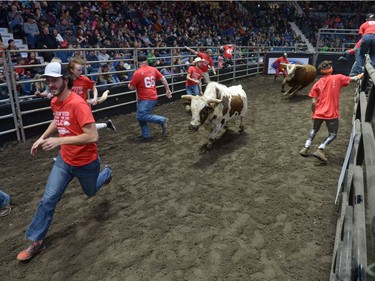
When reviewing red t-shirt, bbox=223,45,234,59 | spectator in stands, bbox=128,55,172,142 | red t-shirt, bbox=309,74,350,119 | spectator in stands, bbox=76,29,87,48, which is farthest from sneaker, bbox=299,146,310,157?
red t-shirt, bbox=223,45,234,59

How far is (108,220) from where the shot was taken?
3.86 meters

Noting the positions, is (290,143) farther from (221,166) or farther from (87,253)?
(87,253)

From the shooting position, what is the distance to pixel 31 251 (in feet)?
10.4

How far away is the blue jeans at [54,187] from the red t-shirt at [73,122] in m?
0.10

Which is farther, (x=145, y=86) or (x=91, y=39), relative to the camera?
(x=91, y=39)

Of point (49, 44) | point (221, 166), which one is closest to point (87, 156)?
point (221, 166)

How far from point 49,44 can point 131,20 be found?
7.02m

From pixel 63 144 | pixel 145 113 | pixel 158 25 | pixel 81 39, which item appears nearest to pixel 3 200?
pixel 63 144

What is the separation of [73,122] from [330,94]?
13.5 ft

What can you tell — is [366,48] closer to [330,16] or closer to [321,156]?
[321,156]

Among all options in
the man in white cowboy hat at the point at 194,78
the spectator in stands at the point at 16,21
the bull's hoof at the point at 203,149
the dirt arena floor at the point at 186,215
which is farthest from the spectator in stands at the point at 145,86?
the spectator in stands at the point at 16,21

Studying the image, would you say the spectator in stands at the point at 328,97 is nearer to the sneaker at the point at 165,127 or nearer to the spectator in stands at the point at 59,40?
the sneaker at the point at 165,127

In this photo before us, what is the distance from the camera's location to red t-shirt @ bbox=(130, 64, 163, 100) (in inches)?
256

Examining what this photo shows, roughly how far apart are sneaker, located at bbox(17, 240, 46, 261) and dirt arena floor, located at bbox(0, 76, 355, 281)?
0.18ft
